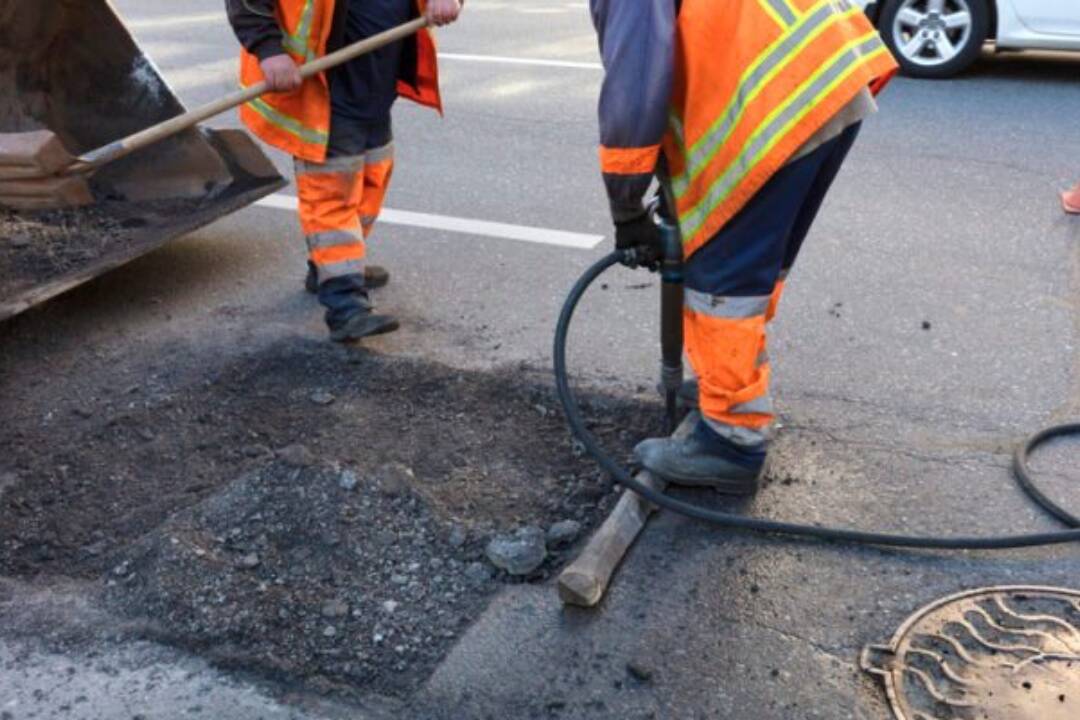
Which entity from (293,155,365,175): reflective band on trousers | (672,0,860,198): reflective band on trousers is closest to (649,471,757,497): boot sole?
(672,0,860,198): reflective band on trousers

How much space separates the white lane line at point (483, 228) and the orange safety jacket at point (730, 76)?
85.0 inches

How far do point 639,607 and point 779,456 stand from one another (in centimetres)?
81

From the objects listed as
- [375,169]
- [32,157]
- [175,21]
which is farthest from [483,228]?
[175,21]

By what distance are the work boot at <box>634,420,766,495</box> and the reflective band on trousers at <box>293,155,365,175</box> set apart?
150 cm

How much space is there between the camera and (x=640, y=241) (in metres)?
2.84

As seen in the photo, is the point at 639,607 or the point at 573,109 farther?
the point at 573,109

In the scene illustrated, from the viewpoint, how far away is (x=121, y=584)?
2.75 m

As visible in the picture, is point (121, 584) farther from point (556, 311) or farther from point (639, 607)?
point (556, 311)

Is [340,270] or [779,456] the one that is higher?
[340,270]

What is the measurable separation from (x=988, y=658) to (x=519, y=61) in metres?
6.61

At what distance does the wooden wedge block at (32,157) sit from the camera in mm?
3576

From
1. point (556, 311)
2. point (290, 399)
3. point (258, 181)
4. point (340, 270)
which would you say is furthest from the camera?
point (258, 181)

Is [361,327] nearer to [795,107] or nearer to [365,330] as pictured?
[365,330]

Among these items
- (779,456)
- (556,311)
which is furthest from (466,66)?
(779,456)
